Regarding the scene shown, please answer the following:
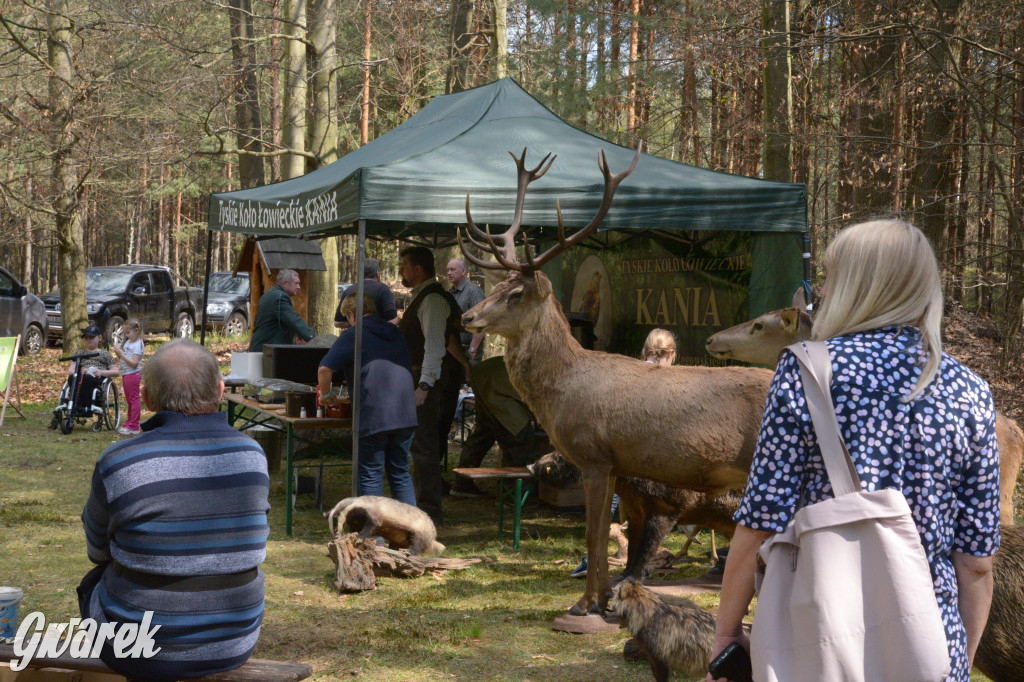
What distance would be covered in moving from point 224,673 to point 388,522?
11.7 ft

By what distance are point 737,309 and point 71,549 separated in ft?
18.1

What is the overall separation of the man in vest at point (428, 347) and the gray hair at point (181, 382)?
4.55 meters

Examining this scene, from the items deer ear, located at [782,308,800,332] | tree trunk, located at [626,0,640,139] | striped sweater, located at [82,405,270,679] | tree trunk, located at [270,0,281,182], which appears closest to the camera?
striped sweater, located at [82,405,270,679]

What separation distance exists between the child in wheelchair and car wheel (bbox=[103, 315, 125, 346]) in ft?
31.3

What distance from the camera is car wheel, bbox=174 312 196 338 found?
24217mm

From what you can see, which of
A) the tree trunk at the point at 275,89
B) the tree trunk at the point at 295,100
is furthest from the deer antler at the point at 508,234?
the tree trunk at the point at 275,89

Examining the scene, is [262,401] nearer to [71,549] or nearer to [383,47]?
[71,549]

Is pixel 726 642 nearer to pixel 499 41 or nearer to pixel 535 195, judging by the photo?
pixel 535 195

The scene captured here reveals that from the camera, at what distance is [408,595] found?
6039mm

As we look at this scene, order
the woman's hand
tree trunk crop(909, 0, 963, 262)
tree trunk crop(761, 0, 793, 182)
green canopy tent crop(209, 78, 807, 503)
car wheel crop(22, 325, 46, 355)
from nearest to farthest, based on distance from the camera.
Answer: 1. the woman's hand
2. green canopy tent crop(209, 78, 807, 503)
3. tree trunk crop(909, 0, 963, 262)
4. tree trunk crop(761, 0, 793, 182)
5. car wheel crop(22, 325, 46, 355)

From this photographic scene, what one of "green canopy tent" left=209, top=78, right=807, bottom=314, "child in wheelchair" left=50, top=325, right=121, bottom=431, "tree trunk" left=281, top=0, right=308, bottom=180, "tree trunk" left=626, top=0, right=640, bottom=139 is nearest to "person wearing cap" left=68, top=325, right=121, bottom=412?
"child in wheelchair" left=50, top=325, right=121, bottom=431

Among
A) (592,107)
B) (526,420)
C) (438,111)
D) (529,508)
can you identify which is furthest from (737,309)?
(592,107)

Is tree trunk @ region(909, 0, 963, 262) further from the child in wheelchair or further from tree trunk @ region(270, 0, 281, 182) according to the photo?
tree trunk @ region(270, 0, 281, 182)

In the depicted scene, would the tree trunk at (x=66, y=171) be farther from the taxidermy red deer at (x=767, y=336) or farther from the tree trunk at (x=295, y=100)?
the taxidermy red deer at (x=767, y=336)
